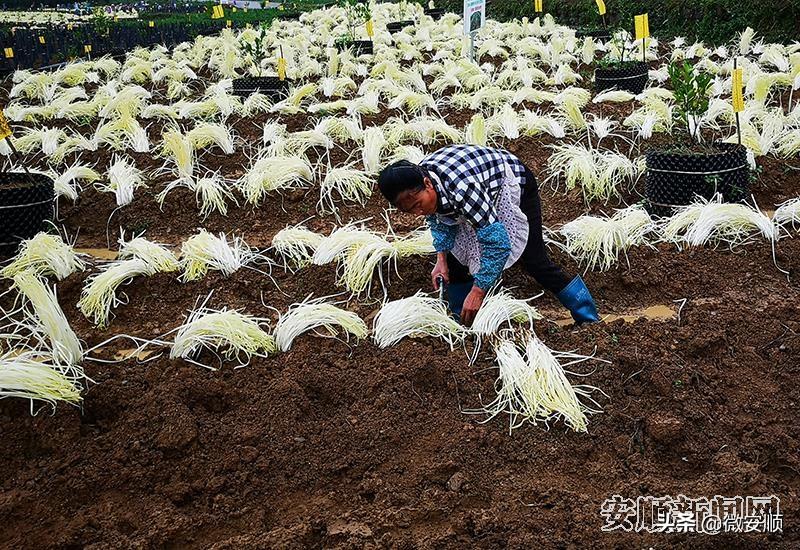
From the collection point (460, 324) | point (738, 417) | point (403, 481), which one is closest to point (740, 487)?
point (738, 417)

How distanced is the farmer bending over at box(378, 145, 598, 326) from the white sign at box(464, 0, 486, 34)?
213 inches

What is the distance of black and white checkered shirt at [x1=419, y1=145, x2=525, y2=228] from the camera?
263 centimetres

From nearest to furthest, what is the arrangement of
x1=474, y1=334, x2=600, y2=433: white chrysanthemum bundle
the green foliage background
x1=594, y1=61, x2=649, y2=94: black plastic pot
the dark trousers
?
x1=474, y1=334, x2=600, y2=433: white chrysanthemum bundle, the dark trousers, x1=594, y1=61, x2=649, y2=94: black plastic pot, the green foliage background

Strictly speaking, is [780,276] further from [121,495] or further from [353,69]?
[353,69]

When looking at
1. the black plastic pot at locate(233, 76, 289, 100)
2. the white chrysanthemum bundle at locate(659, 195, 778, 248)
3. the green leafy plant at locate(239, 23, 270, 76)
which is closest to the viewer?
the white chrysanthemum bundle at locate(659, 195, 778, 248)

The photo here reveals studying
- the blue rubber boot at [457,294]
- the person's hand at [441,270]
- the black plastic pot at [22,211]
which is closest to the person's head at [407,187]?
the person's hand at [441,270]

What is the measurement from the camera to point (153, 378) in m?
2.61

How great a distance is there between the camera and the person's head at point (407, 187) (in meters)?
2.47

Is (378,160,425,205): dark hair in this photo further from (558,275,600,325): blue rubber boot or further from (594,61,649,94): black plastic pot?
(594,61,649,94): black plastic pot

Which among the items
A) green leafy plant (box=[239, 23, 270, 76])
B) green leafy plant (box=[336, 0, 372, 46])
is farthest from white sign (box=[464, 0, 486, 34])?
green leafy plant (box=[336, 0, 372, 46])

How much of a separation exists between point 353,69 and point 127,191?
15.7 feet

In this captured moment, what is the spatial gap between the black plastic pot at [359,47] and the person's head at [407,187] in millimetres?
8222

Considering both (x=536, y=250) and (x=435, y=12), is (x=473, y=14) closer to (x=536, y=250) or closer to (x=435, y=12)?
(x=536, y=250)

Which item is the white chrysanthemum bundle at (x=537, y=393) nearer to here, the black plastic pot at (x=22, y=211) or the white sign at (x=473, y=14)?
the black plastic pot at (x=22, y=211)
